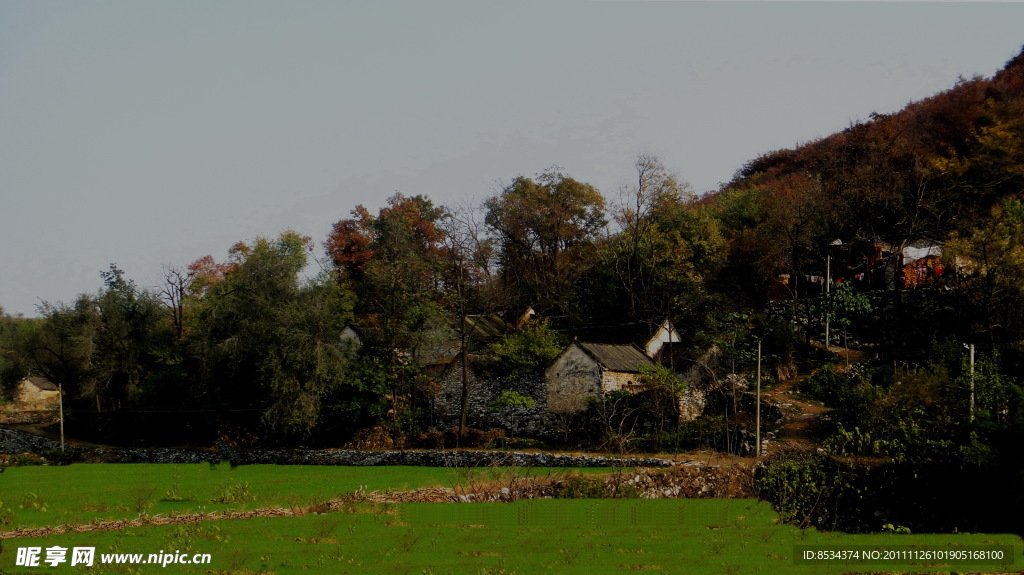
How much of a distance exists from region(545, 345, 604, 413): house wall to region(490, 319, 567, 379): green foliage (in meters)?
0.91

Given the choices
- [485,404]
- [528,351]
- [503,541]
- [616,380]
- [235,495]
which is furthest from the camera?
[485,404]

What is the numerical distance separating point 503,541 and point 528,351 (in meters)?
23.8

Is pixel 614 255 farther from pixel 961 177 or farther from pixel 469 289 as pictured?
pixel 961 177

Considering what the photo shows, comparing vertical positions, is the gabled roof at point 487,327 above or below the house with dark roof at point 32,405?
above

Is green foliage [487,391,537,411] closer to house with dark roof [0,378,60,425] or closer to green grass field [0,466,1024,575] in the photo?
green grass field [0,466,1024,575]

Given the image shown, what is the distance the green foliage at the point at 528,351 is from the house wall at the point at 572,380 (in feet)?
3.00

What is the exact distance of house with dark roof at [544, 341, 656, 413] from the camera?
3484 cm

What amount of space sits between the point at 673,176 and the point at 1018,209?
62.2ft

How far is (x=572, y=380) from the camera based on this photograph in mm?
35562

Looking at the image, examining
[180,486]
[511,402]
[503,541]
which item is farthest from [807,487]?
[180,486]

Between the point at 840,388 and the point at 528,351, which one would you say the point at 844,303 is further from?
the point at 528,351

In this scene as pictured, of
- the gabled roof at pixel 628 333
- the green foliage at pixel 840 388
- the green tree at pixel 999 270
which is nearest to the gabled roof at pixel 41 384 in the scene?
the gabled roof at pixel 628 333

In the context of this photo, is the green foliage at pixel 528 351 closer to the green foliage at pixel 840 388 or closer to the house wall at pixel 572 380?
the house wall at pixel 572 380

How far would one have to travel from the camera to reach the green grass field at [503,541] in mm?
12117
